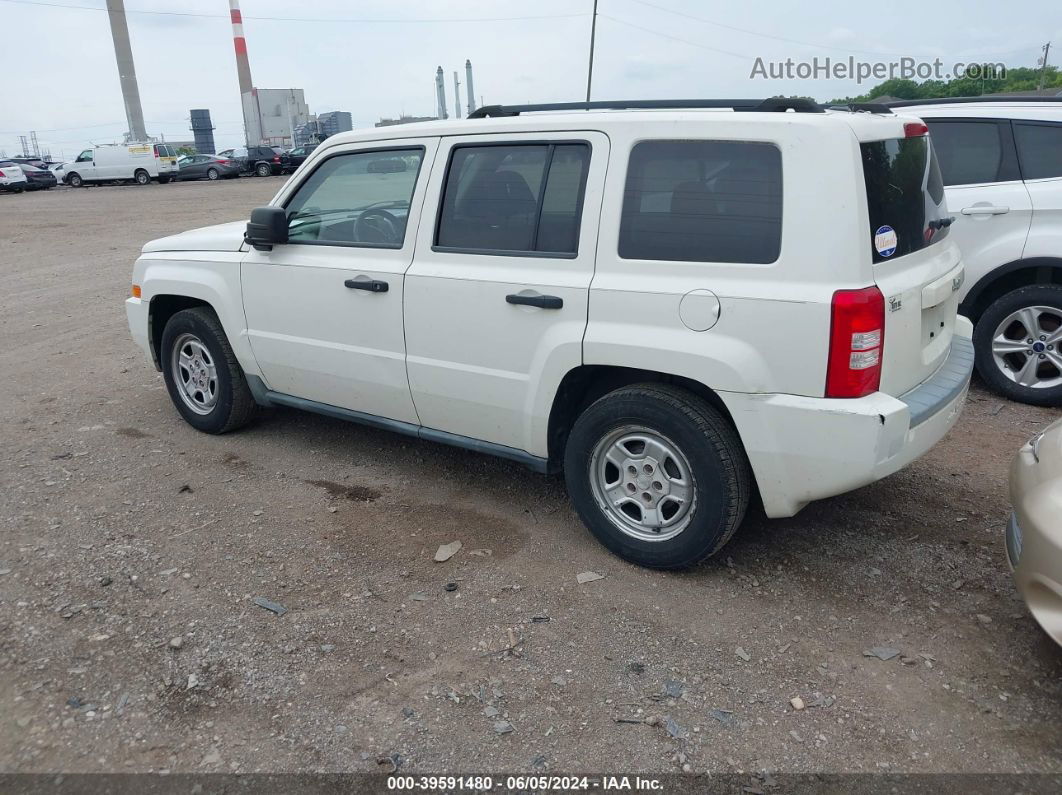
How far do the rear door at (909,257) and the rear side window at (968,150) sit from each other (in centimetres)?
233

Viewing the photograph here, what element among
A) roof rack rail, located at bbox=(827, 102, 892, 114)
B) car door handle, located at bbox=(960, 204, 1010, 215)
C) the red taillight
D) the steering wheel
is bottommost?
the red taillight

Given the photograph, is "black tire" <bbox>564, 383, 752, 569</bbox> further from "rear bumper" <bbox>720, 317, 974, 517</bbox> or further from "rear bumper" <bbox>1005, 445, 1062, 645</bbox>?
"rear bumper" <bbox>1005, 445, 1062, 645</bbox>

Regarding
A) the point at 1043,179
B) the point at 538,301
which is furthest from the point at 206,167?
the point at 538,301

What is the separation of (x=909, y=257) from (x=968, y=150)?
10.2 ft

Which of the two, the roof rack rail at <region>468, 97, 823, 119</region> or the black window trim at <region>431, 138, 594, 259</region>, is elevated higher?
the roof rack rail at <region>468, 97, 823, 119</region>

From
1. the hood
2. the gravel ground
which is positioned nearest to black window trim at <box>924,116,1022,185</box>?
the gravel ground

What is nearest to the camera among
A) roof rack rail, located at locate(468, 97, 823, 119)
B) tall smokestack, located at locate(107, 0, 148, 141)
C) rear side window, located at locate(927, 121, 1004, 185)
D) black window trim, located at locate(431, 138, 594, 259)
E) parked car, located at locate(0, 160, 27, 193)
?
roof rack rail, located at locate(468, 97, 823, 119)

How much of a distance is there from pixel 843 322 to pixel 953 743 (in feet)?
4.69

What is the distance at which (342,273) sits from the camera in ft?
14.6

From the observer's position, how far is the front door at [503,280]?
12.1ft

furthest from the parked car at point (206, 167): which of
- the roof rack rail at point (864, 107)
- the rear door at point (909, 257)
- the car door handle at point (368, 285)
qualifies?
the rear door at point (909, 257)

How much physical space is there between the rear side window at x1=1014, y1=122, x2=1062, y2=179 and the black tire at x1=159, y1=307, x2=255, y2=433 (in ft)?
17.3

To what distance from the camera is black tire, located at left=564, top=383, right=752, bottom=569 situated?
11.3 feet

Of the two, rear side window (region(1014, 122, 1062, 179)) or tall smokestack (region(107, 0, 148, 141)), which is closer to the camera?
rear side window (region(1014, 122, 1062, 179))
